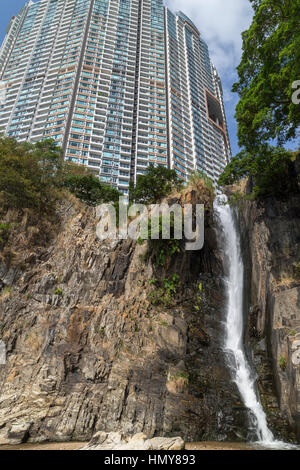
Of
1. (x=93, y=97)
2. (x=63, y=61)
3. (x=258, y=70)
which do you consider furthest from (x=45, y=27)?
(x=258, y=70)

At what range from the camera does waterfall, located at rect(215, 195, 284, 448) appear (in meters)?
11.4

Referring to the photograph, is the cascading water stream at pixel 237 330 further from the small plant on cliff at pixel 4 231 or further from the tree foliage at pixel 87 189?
the small plant on cliff at pixel 4 231

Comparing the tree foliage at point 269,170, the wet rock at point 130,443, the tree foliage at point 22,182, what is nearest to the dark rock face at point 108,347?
the wet rock at point 130,443

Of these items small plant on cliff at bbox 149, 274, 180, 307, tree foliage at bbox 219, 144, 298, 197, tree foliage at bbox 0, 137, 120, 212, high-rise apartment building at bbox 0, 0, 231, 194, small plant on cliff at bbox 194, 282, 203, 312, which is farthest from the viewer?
high-rise apartment building at bbox 0, 0, 231, 194

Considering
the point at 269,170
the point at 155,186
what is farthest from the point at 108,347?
the point at 269,170

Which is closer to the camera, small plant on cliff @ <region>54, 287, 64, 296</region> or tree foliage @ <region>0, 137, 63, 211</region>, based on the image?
small plant on cliff @ <region>54, 287, 64, 296</region>

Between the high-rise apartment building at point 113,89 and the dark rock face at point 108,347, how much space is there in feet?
152

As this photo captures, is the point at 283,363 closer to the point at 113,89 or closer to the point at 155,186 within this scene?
the point at 155,186

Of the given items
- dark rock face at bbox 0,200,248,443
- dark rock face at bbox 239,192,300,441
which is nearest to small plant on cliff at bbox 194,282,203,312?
dark rock face at bbox 0,200,248,443

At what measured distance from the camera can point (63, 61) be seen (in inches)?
3081

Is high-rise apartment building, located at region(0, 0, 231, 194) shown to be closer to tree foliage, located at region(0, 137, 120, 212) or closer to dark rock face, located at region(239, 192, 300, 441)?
tree foliage, located at region(0, 137, 120, 212)

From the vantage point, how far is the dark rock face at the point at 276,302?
36.1 ft

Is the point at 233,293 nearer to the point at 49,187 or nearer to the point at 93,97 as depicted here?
the point at 49,187

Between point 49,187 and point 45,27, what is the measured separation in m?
96.4
